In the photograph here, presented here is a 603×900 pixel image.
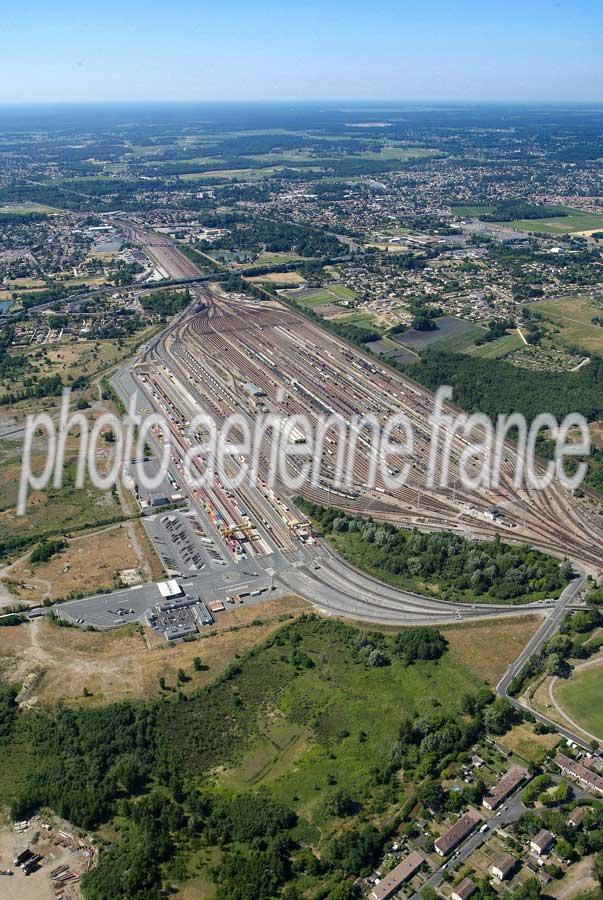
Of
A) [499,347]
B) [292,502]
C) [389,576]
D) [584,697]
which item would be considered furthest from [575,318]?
[584,697]

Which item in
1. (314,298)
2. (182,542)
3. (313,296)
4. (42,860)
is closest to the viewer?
(42,860)

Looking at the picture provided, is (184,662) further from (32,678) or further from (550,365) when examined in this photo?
(550,365)

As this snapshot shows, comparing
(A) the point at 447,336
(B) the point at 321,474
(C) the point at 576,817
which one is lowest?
(C) the point at 576,817

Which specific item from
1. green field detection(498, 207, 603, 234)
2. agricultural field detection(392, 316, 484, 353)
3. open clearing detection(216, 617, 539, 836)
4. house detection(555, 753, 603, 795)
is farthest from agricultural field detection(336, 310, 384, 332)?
house detection(555, 753, 603, 795)

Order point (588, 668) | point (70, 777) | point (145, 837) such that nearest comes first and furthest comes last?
point (145, 837), point (70, 777), point (588, 668)

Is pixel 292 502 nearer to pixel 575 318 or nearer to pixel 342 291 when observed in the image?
pixel 575 318

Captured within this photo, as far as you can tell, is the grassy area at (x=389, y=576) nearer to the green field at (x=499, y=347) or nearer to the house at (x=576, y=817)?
the house at (x=576, y=817)

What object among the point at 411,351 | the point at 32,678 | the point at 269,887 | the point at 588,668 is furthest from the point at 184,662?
the point at 411,351

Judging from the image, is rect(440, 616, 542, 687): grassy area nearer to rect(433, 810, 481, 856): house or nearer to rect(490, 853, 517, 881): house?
rect(433, 810, 481, 856): house
